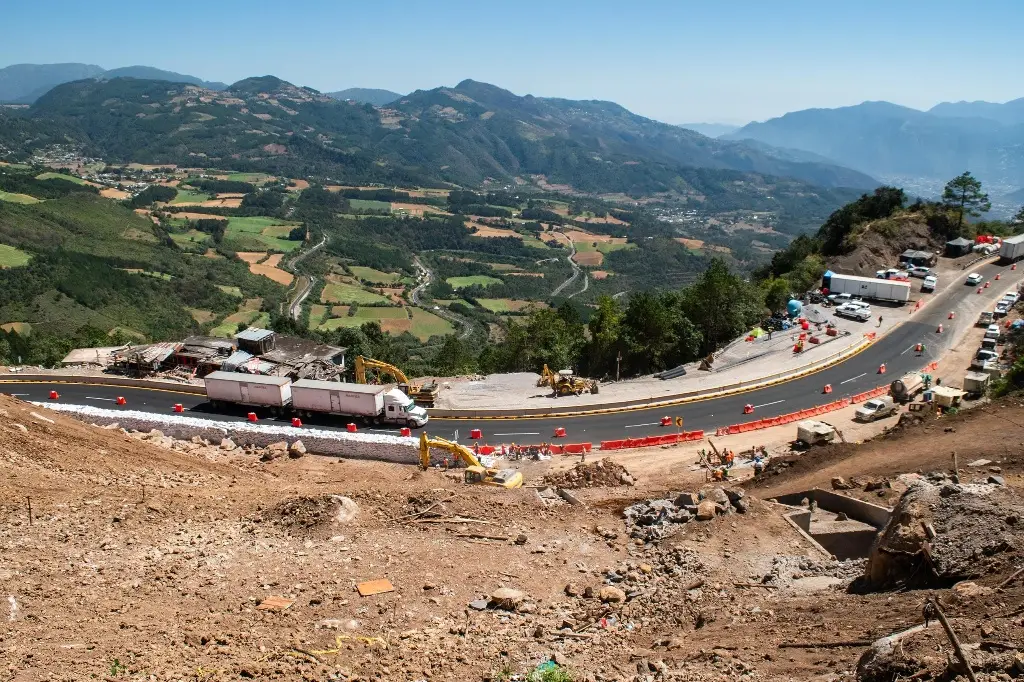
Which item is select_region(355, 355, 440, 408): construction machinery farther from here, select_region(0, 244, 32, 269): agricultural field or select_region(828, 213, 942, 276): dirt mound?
select_region(0, 244, 32, 269): agricultural field

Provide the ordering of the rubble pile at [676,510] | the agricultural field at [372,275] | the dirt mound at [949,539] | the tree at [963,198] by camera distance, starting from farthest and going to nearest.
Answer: the agricultural field at [372,275]
the tree at [963,198]
the rubble pile at [676,510]
the dirt mound at [949,539]

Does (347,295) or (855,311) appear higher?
(855,311)

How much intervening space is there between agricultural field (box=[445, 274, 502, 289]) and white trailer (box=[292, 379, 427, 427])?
11173cm

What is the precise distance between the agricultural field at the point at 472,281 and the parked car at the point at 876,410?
4605 inches

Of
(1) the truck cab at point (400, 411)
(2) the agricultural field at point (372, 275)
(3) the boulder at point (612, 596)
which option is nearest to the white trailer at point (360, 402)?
(1) the truck cab at point (400, 411)

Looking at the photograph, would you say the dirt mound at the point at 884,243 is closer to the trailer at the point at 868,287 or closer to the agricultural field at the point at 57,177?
the trailer at the point at 868,287

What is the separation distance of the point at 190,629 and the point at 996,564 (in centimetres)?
1689

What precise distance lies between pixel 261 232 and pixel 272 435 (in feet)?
485

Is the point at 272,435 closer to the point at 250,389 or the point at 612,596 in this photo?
the point at 250,389

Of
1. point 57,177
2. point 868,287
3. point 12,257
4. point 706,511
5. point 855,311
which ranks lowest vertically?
point 706,511

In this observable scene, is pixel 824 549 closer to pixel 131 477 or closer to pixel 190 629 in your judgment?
pixel 190 629

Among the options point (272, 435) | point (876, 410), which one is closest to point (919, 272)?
point (876, 410)

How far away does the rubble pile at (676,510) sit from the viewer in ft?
67.6

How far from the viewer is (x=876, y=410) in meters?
36.5
